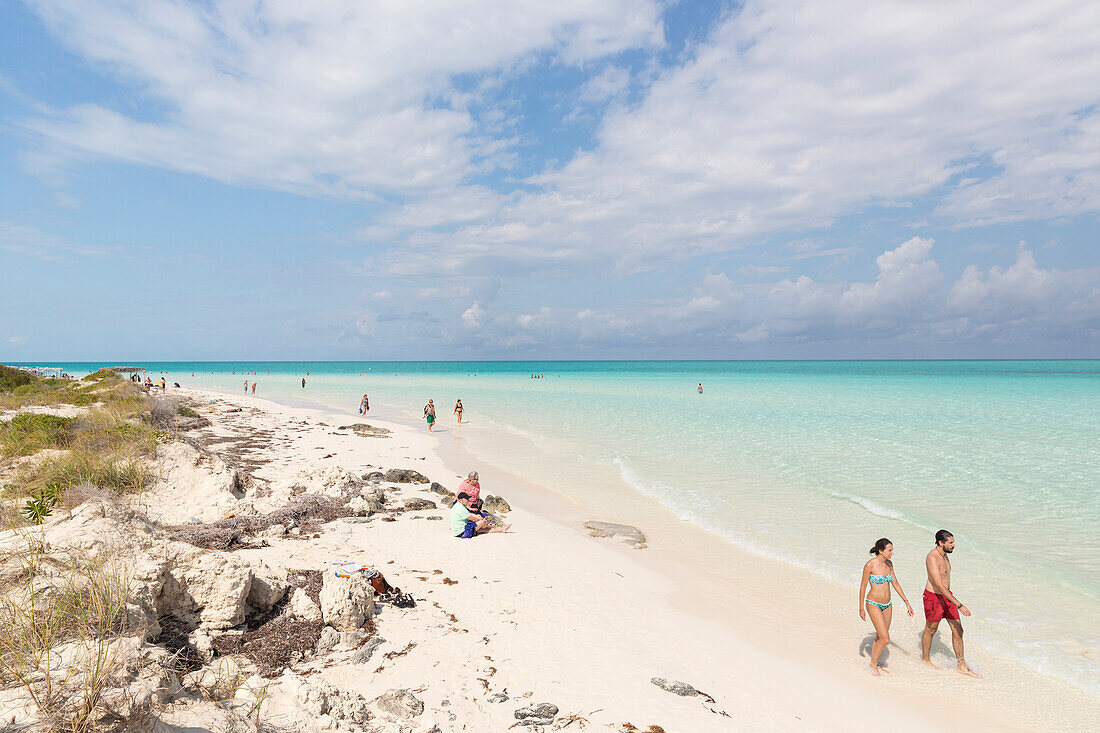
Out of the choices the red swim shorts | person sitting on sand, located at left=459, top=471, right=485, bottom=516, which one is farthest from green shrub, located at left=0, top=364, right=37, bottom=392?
the red swim shorts

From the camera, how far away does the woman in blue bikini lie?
7.17 m

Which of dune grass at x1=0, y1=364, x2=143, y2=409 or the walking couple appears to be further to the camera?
dune grass at x1=0, y1=364, x2=143, y2=409

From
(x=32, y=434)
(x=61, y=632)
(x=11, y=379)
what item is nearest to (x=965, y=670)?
(x=61, y=632)

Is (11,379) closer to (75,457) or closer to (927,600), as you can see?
(75,457)

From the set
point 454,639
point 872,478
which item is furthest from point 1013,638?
point 872,478

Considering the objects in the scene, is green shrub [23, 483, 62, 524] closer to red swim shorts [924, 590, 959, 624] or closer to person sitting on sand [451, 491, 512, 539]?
person sitting on sand [451, 491, 512, 539]

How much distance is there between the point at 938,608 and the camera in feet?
23.8

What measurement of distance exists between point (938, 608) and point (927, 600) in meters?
0.17

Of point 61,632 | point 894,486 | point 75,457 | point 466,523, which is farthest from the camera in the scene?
point 894,486

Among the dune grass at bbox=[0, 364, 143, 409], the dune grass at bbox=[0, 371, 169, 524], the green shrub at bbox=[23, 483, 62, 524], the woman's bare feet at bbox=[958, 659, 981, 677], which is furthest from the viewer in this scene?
the dune grass at bbox=[0, 364, 143, 409]

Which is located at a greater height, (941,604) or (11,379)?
(11,379)

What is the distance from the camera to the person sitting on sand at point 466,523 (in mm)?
10977

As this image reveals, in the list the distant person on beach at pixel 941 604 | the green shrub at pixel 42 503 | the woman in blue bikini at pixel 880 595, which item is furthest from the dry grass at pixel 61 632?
the distant person on beach at pixel 941 604

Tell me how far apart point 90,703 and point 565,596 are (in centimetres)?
622
